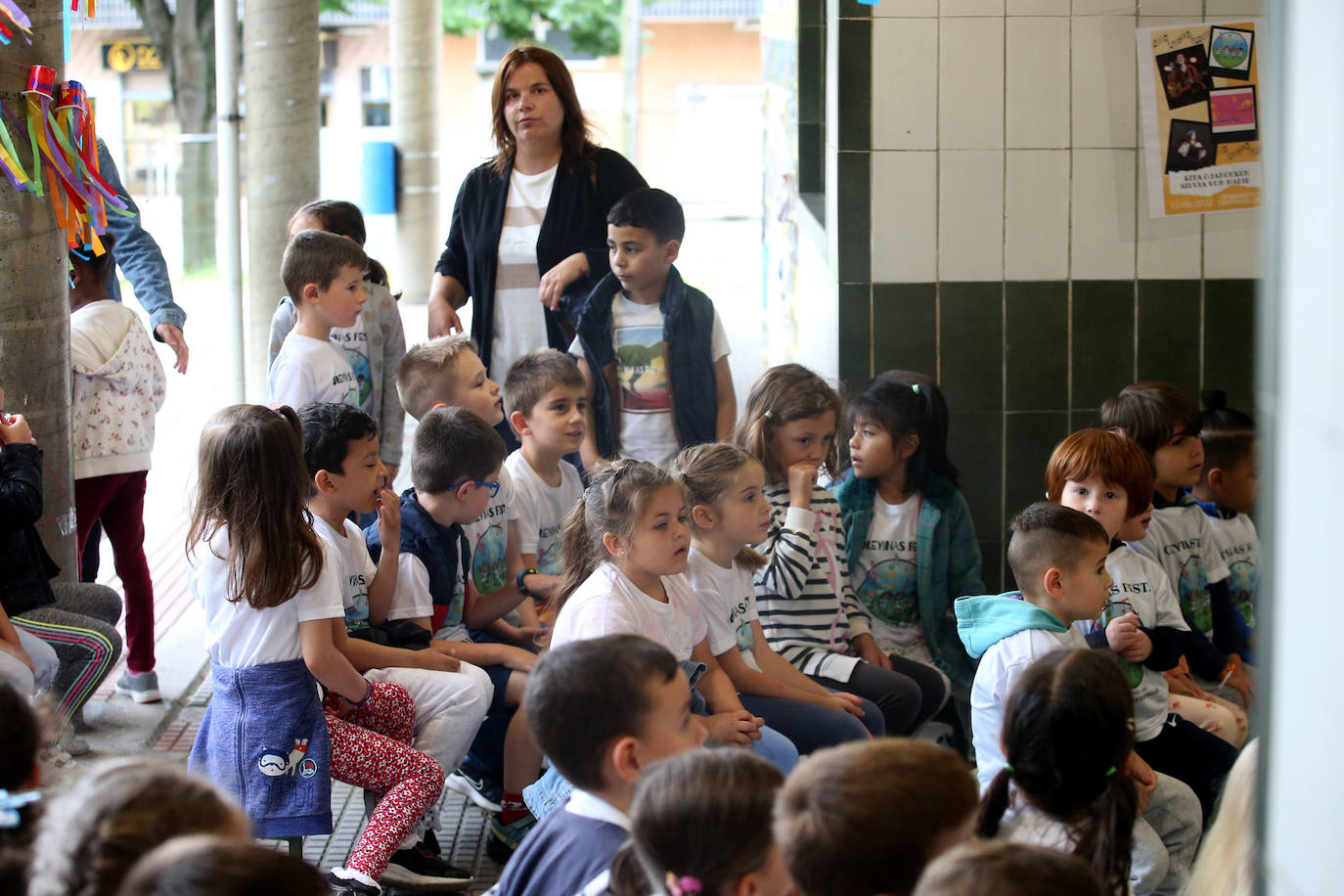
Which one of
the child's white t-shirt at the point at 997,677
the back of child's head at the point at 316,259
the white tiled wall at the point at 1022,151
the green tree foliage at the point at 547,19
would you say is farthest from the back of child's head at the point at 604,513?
the green tree foliage at the point at 547,19

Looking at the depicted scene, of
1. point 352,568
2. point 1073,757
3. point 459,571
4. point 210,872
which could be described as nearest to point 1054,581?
point 1073,757

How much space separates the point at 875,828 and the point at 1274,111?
0.93 meters

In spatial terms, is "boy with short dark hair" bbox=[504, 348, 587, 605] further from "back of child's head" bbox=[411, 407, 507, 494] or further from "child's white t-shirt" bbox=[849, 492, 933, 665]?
"child's white t-shirt" bbox=[849, 492, 933, 665]

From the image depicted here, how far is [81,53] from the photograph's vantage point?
2936 cm

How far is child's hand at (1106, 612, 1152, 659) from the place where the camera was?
3084 millimetres

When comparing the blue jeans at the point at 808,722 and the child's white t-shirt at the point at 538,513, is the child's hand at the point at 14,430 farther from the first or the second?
the blue jeans at the point at 808,722

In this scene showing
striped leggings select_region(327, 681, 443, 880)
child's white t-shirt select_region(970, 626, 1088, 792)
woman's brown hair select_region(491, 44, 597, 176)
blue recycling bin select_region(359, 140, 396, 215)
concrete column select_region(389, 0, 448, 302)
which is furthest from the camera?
blue recycling bin select_region(359, 140, 396, 215)

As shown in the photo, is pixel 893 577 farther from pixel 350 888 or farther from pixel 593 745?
pixel 593 745

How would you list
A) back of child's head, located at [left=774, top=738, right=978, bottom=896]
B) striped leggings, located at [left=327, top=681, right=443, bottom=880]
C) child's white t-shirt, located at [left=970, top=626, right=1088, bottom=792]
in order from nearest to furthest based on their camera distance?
back of child's head, located at [left=774, top=738, right=978, bottom=896] < child's white t-shirt, located at [left=970, top=626, right=1088, bottom=792] < striped leggings, located at [left=327, top=681, right=443, bottom=880]

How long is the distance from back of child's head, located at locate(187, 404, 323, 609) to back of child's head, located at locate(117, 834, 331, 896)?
1.39m

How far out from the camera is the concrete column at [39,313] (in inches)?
140

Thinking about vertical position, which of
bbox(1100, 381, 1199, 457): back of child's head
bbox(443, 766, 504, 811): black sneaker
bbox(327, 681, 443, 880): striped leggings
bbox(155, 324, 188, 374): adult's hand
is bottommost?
bbox(443, 766, 504, 811): black sneaker

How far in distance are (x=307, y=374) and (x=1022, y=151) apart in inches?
94.3

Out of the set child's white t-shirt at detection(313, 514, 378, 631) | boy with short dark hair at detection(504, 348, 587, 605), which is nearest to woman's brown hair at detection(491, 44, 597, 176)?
boy with short dark hair at detection(504, 348, 587, 605)
